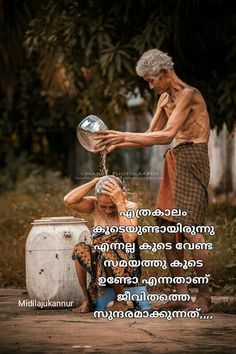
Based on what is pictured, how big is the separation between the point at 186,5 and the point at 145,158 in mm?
12656

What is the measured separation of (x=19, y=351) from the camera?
686cm

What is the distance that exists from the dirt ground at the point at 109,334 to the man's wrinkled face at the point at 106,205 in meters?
0.74

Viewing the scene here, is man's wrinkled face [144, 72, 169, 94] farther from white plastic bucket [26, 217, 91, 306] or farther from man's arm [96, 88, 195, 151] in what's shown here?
white plastic bucket [26, 217, 91, 306]

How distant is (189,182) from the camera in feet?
28.0

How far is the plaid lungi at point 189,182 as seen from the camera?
335 inches

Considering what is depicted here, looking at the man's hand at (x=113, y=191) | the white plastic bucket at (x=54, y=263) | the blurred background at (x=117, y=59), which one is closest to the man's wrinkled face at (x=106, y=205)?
the man's hand at (x=113, y=191)

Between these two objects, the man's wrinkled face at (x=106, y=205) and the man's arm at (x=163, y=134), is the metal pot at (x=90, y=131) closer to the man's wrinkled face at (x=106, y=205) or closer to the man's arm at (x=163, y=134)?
the man's arm at (x=163, y=134)

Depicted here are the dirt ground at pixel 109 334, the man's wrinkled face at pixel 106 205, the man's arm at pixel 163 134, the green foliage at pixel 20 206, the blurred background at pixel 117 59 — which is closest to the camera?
the dirt ground at pixel 109 334

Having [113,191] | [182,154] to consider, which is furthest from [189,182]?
[113,191]

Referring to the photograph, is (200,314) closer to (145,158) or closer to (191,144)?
(191,144)

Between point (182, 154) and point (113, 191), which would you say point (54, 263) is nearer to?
point (113, 191)

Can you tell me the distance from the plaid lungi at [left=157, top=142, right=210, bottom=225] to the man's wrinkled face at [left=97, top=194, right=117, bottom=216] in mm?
354

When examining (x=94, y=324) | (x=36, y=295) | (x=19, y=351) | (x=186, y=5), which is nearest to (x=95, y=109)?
(x=186, y=5)

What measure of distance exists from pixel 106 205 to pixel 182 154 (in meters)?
0.64
